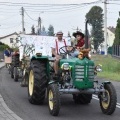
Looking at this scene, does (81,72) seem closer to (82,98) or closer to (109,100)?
(109,100)

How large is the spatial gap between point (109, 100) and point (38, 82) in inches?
89.1

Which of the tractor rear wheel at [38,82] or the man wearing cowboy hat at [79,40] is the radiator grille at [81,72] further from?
the tractor rear wheel at [38,82]

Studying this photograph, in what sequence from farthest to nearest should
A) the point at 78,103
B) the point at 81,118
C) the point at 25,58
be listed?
the point at 25,58, the point at 78,103, the point at 81,118

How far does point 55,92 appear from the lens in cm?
1046

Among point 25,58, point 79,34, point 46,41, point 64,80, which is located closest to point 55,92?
point 64,80

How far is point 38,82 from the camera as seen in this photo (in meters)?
11.9

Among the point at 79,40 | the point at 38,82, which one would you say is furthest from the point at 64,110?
the point at 79,40

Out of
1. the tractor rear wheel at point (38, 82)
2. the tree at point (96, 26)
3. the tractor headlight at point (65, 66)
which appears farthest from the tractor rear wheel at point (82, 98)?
the tree at point (96, 26)

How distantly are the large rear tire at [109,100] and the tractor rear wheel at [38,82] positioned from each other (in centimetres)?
181

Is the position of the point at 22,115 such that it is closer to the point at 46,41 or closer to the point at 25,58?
the point at 25,58

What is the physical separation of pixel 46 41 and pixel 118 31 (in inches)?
2413

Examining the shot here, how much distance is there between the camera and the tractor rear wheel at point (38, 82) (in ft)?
39.1

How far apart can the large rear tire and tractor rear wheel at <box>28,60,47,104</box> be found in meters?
1.81

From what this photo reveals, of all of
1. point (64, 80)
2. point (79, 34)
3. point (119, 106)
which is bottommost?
point (119, 106)
